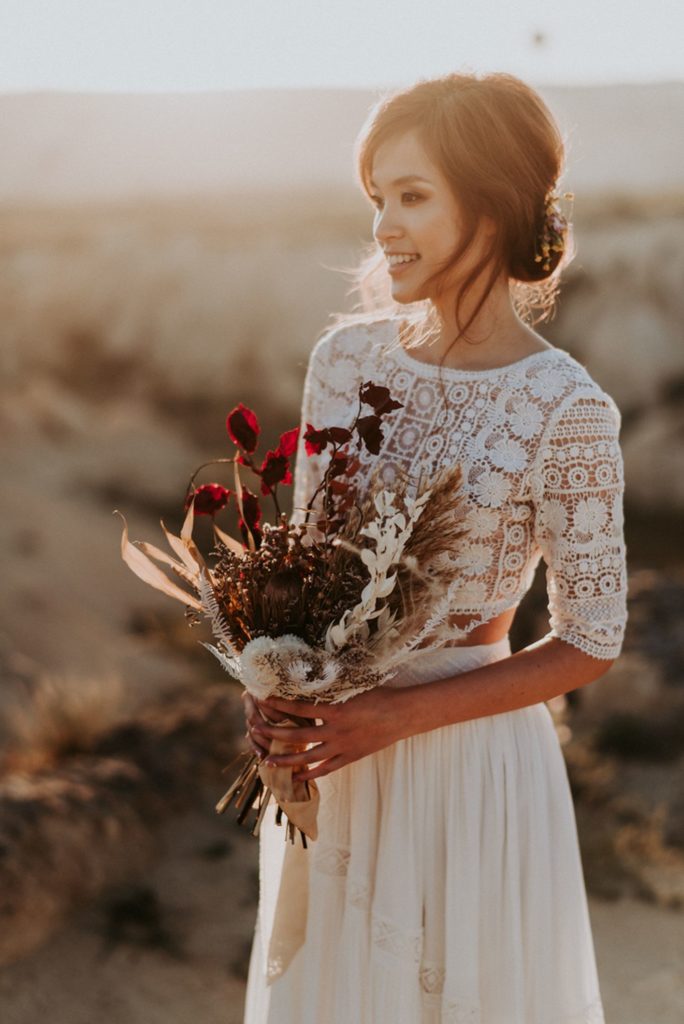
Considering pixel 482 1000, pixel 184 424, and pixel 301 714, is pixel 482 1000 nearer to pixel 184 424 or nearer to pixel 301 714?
pixel 301 714

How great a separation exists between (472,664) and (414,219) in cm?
77

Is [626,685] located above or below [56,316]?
below

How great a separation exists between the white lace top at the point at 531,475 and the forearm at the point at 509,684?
4 cm

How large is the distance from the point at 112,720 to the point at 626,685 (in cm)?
264

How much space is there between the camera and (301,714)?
1.54 meters

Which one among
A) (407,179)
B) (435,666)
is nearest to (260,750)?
(435,666)

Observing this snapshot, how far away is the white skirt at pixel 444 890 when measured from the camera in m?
1.72

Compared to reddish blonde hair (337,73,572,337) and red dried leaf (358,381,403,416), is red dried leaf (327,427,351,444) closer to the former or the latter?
red dried leaf (358,381,403,416)

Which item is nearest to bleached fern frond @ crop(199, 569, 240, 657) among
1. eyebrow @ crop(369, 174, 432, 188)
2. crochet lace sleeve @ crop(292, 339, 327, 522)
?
crochet lace sleeve @ crop(292, 339, 327, 522)

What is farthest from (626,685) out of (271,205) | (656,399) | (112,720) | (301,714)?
(271,205)

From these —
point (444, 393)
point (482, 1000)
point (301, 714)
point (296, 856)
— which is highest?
point (444, 393)

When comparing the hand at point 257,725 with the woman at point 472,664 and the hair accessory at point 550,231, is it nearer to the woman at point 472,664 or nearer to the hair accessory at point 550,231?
the woman at point 472,664

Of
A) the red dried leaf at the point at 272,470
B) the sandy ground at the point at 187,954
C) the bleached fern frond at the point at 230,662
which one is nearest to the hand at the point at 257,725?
the bleached fern frond at the point at 230,662

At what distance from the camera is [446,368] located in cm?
181
